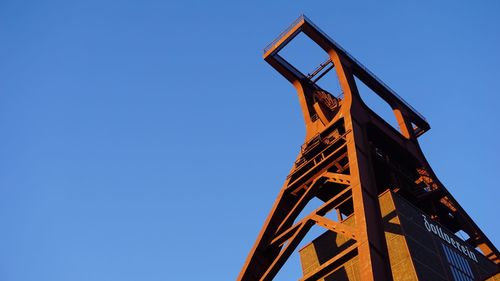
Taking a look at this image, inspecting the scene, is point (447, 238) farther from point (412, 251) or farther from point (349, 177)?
point (349, 177)

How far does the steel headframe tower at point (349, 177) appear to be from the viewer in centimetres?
1498

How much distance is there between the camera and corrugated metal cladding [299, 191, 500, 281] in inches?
736

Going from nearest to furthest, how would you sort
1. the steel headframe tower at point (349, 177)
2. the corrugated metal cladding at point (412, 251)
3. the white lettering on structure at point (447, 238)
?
1. the steel headframe tower at point (349, 177)
2. the corrugated metal cladding at point (412, 251)
3. the white lettering on structure at point (447, 238)

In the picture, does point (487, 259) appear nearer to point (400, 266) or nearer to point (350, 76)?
point (400, 266)

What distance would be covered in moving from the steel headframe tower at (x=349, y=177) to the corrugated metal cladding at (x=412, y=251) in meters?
0.22

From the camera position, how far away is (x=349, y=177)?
17.0 meters

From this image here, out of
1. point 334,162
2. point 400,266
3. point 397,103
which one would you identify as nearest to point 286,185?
point 334,162

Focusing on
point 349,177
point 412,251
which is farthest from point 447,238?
point 349,177

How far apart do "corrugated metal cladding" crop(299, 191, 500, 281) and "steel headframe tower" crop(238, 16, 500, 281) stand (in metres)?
0.22

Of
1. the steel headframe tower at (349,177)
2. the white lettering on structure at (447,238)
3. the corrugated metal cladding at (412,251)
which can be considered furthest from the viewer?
the white lettering on structure at (447,238)

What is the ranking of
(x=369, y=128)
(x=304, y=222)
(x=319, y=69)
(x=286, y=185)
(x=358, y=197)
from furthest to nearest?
1. (x=319, y=69)
2. (x=369, y=128)
3. (x=286, y=185)
4. (x=304, y=222)
5. (x=358, y=197)

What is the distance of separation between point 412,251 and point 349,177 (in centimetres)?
391

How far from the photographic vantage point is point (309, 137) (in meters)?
22.3

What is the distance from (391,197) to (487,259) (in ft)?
19.3
